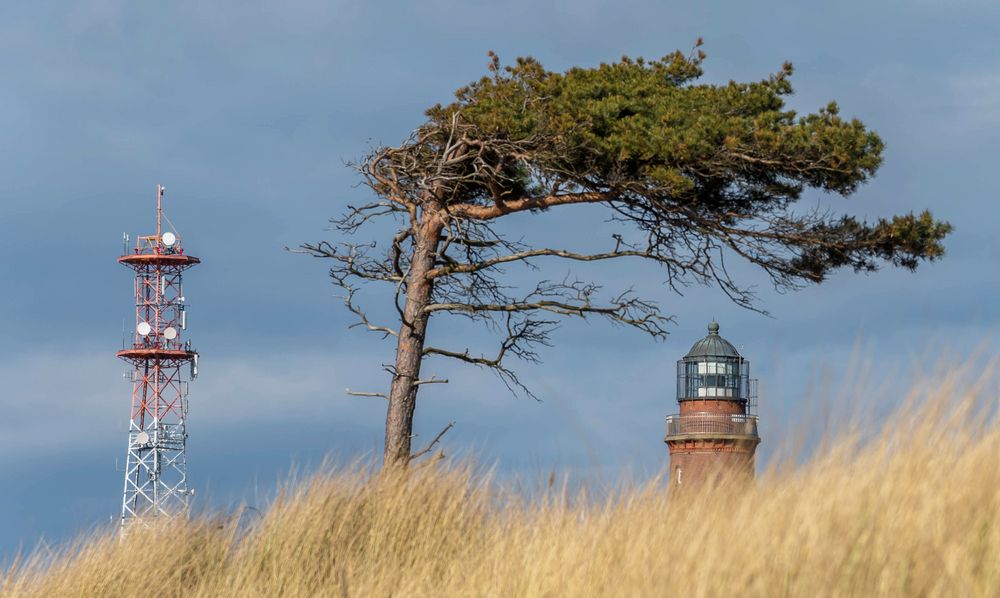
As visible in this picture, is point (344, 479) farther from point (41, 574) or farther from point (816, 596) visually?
point (816, 596)

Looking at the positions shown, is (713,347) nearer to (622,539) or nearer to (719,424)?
(719,424)

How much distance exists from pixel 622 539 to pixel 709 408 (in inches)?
833

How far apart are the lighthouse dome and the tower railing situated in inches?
59.2

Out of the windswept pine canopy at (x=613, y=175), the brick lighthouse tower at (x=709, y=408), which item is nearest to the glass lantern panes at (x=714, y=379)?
the brick lighthouse tower at (x=709, y=408)

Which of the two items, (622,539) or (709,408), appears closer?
(622,539)

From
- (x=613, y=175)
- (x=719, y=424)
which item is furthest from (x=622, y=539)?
(x=719, y=424)

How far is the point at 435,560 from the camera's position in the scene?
891 centimetres

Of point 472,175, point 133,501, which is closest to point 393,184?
point 472,175

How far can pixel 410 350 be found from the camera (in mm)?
13844

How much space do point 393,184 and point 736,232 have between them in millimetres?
4178

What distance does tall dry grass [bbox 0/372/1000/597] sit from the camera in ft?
16.7

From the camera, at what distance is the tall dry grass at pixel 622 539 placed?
5078 mm

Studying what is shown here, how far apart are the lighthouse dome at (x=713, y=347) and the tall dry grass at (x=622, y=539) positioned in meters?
17.9

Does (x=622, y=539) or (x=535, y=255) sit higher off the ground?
(x=535, y=255)
